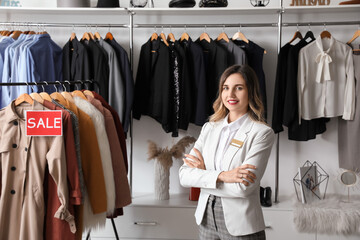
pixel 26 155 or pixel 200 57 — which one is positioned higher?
pixel 200 57

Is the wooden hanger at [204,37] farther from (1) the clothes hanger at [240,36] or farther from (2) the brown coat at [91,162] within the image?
(2) the brown coat at [91,162]

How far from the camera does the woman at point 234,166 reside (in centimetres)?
180

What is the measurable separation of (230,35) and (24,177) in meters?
2.43

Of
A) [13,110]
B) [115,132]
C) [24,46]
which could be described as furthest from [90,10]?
[13,110]

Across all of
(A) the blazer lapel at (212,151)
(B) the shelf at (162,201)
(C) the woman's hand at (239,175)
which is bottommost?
(B) the shelf at (162,201)

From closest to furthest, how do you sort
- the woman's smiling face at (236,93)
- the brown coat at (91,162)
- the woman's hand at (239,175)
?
the woman's hand at (239,175) → the woman's smiling face at (236,93) → the brown coat at (91,162)

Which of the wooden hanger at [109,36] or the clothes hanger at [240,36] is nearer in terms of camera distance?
the clothes hanger at [240,36]

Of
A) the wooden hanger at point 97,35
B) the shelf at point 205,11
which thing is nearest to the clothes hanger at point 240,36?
the shelf at point 205,11

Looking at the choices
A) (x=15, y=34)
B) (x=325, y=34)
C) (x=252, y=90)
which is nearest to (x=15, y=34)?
(x=15, y=34)

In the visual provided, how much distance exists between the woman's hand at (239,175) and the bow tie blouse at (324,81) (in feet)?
5.54

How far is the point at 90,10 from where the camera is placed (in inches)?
132

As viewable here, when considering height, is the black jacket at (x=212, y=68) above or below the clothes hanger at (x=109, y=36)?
below

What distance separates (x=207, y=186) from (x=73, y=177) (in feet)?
2.34

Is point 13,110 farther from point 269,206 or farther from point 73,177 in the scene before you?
point 269,206
